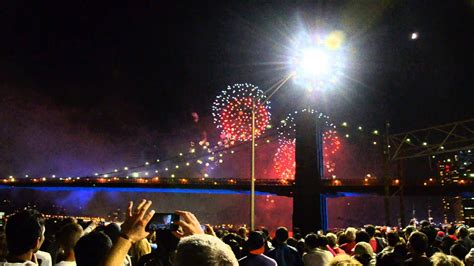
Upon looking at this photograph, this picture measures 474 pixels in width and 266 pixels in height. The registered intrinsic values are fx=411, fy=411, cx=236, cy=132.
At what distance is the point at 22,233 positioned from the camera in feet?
12.3

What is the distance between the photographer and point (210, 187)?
7756cm

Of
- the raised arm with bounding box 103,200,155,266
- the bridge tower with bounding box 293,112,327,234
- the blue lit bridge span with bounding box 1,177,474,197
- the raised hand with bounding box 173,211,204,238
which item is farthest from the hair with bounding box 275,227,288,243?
the blue lit bridge span with bounding box 1,177,474,197

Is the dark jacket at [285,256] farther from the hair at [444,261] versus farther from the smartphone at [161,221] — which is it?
the smartphone at [161,221]

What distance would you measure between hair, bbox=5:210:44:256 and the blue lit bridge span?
55.7 metres

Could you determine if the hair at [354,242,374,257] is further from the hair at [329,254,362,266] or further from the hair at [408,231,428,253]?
the hair at [329,254,362,266]

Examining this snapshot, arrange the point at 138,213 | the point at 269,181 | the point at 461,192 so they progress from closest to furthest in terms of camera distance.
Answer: the point at 138,213, the point at 461,192, the point at 269,181

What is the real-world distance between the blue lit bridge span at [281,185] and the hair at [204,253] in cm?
5689

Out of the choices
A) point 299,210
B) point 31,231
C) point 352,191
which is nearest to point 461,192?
point 352,191

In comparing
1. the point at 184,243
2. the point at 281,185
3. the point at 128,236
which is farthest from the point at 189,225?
the point at 281,185

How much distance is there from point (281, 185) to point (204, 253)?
67853mm

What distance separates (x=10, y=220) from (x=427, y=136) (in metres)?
23.1

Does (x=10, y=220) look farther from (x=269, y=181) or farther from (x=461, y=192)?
(x=461, y=192)

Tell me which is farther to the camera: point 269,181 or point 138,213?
point 269,181

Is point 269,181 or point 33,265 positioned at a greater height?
point 269,181
